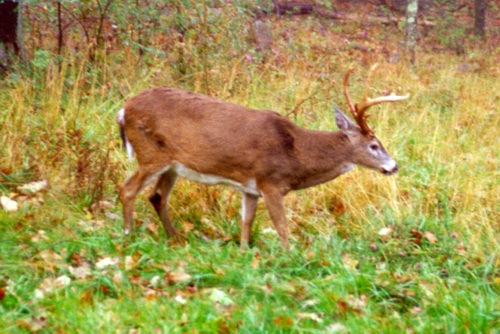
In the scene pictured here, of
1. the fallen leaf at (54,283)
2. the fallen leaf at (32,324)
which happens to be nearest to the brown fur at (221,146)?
the fallen leaf at (54,283)

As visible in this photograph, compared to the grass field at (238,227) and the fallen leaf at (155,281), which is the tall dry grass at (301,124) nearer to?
the grass field at (238,227)

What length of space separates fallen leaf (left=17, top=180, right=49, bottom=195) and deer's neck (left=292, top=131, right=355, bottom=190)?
1990 mm

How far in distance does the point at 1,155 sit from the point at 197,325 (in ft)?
10.8

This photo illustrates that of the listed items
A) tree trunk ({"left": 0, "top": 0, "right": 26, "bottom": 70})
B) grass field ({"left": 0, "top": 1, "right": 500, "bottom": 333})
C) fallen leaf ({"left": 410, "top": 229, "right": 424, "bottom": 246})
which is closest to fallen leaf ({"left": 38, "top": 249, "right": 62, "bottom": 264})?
grass field ({"left": 0, "top": 1, "right": 500, "bottom": 333})

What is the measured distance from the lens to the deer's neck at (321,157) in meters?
5.97

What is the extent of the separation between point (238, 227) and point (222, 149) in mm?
748

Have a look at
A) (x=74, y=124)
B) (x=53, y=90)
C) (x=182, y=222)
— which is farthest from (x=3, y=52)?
(x=182, y=222)

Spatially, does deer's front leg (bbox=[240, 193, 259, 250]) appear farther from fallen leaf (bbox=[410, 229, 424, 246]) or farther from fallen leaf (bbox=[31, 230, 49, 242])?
fallen leaf (bbox=[31, 230, 49, 242])

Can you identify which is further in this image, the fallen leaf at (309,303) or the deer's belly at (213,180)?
the deer's belly at (213,180)

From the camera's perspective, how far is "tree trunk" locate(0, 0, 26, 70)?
28.5 feet

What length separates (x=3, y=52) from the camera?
8.73 m

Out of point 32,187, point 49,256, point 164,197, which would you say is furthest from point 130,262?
point 32,187

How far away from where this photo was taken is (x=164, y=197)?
6.09m

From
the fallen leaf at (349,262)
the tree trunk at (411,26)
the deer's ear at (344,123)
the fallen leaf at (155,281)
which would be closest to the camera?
the fallen leaf at (155,281)
